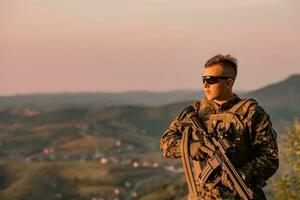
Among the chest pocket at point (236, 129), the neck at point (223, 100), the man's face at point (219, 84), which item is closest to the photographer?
the chest pocket at point (236, 129)

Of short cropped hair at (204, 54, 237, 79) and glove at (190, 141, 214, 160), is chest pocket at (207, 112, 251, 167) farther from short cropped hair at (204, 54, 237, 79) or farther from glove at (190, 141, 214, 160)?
short cropped hair at (204, 54, 237, 79)

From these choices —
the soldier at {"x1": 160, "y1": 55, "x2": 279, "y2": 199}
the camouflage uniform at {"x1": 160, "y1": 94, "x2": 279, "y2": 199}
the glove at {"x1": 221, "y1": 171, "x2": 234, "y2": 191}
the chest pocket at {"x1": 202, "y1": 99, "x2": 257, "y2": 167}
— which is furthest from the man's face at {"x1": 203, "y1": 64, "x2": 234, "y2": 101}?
the glove at {"x1": 221, "y1": 171, "x2": 234, "y2": 191}

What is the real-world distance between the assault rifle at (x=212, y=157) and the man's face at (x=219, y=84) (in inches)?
15.8

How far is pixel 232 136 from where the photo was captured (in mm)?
11062

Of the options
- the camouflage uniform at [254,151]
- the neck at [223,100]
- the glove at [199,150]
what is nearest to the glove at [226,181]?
the camouflage uniform at [254,151]

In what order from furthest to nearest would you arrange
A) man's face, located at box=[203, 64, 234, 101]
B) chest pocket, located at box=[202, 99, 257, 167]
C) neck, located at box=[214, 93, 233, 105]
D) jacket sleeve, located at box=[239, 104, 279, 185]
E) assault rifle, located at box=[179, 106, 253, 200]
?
neck, located at box=[214, 93, 233, 105] → man's face, located at box=[203, 64, 234, 101] → chest pocket, located at box=[202, 99, 257, 167] → jacket sleeve, located at box=[239, 104, 279, 185] → assault rifle, located at box=[179, 106, 253, 200]

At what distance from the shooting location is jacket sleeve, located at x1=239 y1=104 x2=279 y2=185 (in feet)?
35.8

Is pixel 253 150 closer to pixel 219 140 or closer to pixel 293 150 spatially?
pixel 219 140

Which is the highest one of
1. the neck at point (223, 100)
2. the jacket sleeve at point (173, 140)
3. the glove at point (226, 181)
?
the neck at point (223, 100)

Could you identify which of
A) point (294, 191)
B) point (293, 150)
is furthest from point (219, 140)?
point (294, 191)

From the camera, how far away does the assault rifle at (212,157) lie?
1066 centimetres

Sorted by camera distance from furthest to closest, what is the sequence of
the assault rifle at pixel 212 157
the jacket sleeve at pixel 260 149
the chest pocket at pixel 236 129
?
the chest pocket at pixel 236 129
the jacket sleeve at pixel 260 149
the assault rifle at pixel 212 157

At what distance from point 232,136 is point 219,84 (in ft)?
2.71

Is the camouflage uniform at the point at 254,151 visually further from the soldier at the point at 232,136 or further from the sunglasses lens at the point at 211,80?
the sunglasses lens at the point at 211,80
